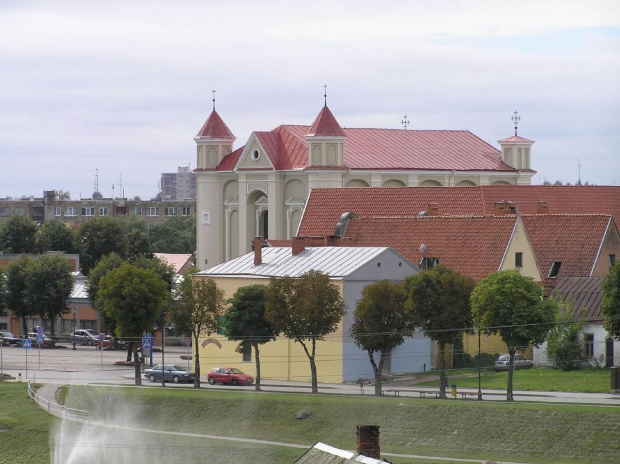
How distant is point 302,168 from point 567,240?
3754 centimetres

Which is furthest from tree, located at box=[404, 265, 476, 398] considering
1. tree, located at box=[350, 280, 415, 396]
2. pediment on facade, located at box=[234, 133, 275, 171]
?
pediment on facade, located at box=[234, 133, 275, 171]

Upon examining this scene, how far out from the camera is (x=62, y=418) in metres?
57.1

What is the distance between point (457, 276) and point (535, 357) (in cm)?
620

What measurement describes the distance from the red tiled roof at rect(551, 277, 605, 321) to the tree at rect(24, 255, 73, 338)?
1465 inches

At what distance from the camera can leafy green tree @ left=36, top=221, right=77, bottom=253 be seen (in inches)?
5458

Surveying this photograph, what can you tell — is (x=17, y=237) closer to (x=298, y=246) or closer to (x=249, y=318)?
(x=298, y=246)

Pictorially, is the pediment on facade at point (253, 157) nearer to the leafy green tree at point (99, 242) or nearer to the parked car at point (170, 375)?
the leafy green tree at point (99, 242)

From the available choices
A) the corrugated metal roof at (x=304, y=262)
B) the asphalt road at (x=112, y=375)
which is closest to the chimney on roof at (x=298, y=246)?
the corrugated metal roof at (x=304, y=262)

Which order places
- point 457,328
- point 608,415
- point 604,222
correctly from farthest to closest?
1. point 604,222
2. point 457,328
3. point 608,415

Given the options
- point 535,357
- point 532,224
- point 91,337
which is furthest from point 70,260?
point 535,357

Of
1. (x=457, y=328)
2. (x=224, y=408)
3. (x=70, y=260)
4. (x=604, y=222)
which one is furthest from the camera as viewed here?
(x=70, y=260)

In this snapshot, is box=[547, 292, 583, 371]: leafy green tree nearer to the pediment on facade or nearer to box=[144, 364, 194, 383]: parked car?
box=[144, 364, 194, 383]: parked car

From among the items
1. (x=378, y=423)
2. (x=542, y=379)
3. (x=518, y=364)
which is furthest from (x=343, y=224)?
(x=378, y=423)

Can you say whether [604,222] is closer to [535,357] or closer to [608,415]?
[535,357]
